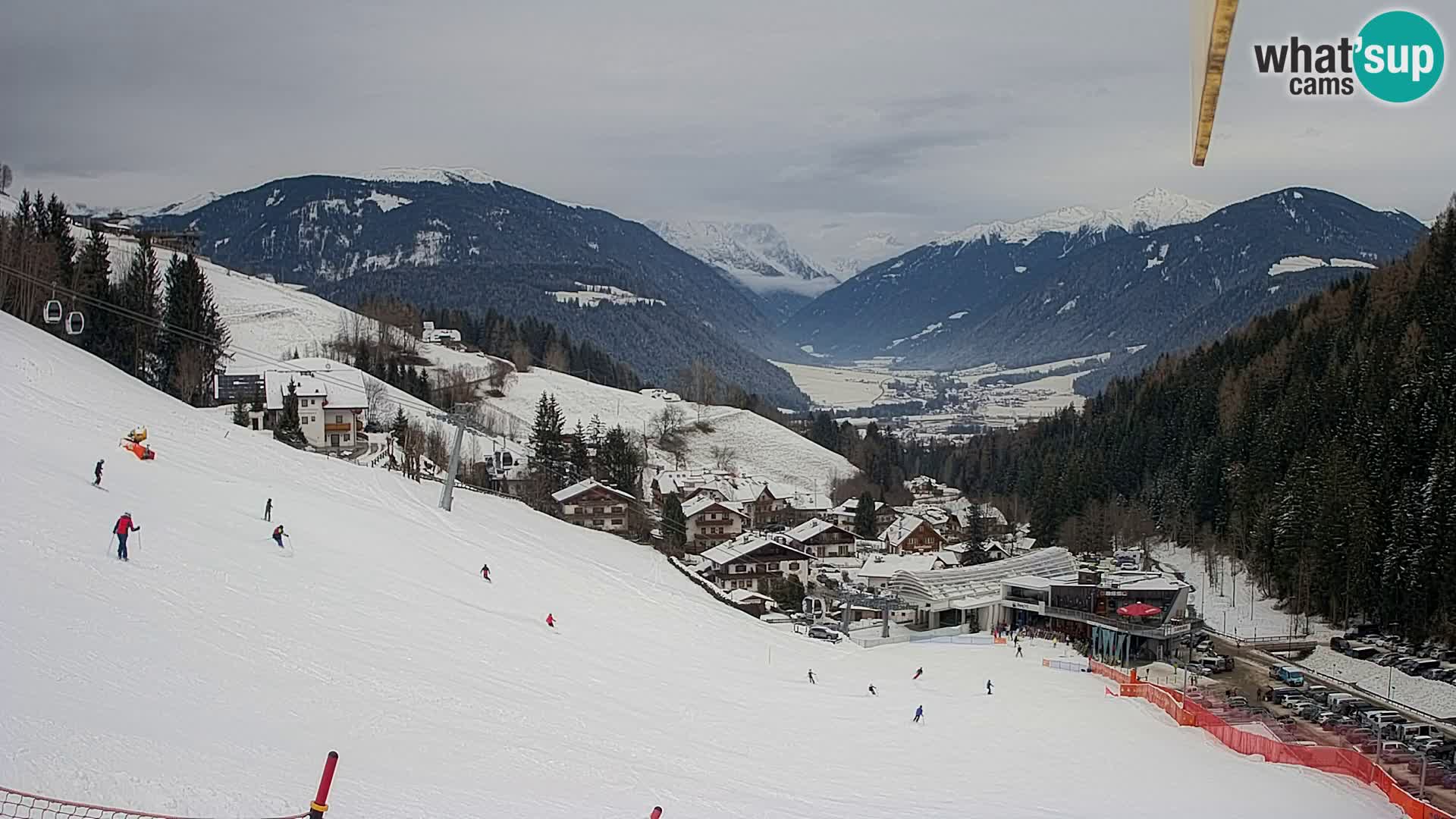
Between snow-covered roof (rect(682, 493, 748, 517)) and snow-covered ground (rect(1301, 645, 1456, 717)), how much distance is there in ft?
108

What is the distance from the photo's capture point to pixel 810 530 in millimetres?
59562

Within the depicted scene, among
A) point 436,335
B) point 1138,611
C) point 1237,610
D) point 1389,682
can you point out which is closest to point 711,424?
point 436,335

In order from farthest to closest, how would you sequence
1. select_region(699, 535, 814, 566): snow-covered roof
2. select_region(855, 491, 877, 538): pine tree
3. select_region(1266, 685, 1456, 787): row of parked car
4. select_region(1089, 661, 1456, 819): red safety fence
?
select_region(855, 491, 877, 538): pine tree → select_region(699, 535, 814, 566): snow-covered roof → select_region(1266, 685, 1456, 787): row of parked car → select_region(1089, 661, 1456, 819): red safety fence

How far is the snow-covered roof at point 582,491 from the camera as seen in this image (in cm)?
5572

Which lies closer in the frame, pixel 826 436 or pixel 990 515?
pixel 990 515

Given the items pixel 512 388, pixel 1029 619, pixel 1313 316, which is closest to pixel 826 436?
pixel 512 388

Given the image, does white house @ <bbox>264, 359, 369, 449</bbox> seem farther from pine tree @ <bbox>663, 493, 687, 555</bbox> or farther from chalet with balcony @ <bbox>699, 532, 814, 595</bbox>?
chalet with balcony @ <bbox>699, 532, 814, 595</bbox>

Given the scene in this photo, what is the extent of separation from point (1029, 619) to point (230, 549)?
35.0 metres

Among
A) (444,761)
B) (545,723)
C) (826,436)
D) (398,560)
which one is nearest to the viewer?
(444,761)

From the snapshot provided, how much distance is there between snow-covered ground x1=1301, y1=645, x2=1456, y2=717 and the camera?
1134 inches

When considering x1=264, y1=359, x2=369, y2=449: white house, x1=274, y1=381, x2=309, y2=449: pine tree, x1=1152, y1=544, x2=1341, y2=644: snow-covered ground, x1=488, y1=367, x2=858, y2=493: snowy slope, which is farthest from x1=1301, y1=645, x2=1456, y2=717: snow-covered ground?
x1=488, y1=367, x2=858, y2=493: snowy slope

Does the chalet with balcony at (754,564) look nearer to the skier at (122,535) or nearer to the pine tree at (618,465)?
the pine tree at (618,465)

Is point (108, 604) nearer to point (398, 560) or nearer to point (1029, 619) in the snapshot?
point (398, 560)

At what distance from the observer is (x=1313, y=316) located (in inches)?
2950
